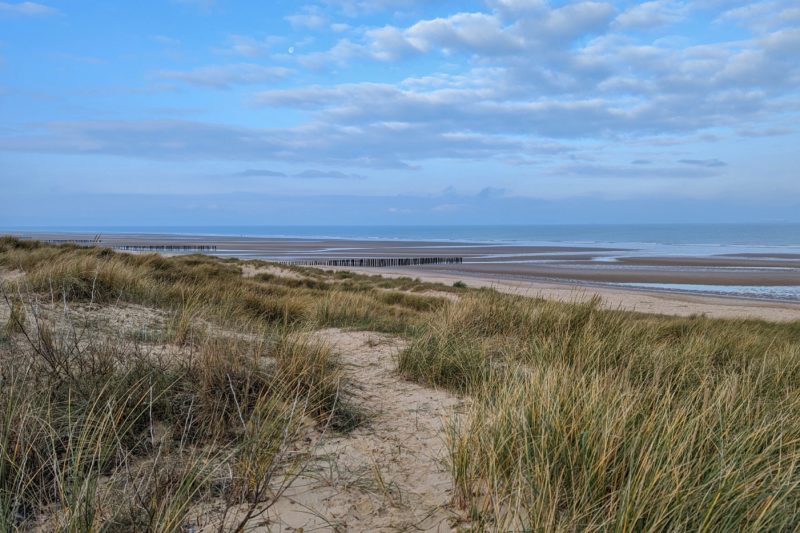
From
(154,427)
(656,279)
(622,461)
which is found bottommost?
(656,279)

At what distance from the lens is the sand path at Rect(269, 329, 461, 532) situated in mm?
2691

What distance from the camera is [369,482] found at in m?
3.08

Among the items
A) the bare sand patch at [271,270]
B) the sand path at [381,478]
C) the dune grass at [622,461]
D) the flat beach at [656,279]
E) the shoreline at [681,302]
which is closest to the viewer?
the dune grass at [622,461]

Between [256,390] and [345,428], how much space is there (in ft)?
2.45

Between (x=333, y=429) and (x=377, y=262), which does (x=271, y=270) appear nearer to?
(x=377, y=262)

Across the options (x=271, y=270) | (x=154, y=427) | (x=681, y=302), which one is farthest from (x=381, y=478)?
(x=271, y=270)

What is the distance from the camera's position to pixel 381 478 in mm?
2971

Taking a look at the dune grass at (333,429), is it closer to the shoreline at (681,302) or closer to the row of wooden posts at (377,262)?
the shoreline at (681,302)

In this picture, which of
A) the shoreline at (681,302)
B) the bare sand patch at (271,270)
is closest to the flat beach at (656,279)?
the shoreline at (681,302)

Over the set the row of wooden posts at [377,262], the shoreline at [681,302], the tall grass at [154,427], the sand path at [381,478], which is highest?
the tall grass at [154,427]

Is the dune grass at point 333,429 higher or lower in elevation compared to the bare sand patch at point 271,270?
higher

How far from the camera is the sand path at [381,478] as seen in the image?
269 centimetres

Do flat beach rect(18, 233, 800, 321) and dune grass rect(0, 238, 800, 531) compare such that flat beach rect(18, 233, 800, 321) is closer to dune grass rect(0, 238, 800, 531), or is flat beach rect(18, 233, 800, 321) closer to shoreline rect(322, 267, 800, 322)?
Result: shoreline rect(322, 267, 800, 322)

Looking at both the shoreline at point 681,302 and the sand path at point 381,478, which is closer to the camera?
the sand path at point 381,478
